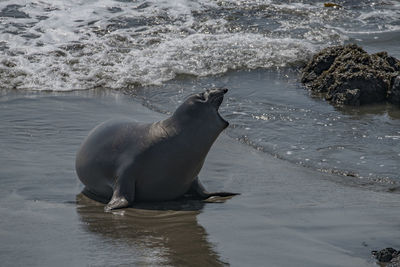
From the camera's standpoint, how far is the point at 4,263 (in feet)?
13.2

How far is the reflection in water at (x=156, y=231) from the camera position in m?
4.15

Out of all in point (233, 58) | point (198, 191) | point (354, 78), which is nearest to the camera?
point (198, 191)

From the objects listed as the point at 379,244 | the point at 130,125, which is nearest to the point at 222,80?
the point at 130,125

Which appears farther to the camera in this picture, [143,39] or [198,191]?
[143,39]

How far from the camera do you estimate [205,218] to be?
17.0 feet

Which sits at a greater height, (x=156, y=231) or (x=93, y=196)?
(x=156, y=231)

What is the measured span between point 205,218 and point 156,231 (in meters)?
0.52

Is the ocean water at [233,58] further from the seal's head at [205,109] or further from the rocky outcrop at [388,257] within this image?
the rocky outcrop at [388,257]

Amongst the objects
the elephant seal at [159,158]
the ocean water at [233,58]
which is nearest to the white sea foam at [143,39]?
the ocean water at [233,58]

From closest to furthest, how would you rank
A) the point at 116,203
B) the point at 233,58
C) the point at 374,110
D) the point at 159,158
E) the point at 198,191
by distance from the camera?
the point at 116,203 → the point at 159,158 → the point at 198,191 → the point at 374,110 → the point at 233,58

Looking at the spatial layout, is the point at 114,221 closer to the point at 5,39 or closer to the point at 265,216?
the point at 265,216

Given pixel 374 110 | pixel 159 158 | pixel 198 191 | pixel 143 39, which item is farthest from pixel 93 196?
pixel 143 39

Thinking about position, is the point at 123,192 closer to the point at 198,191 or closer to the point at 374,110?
the point at 198,191

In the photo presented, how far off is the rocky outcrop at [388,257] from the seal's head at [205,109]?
1944 mm
